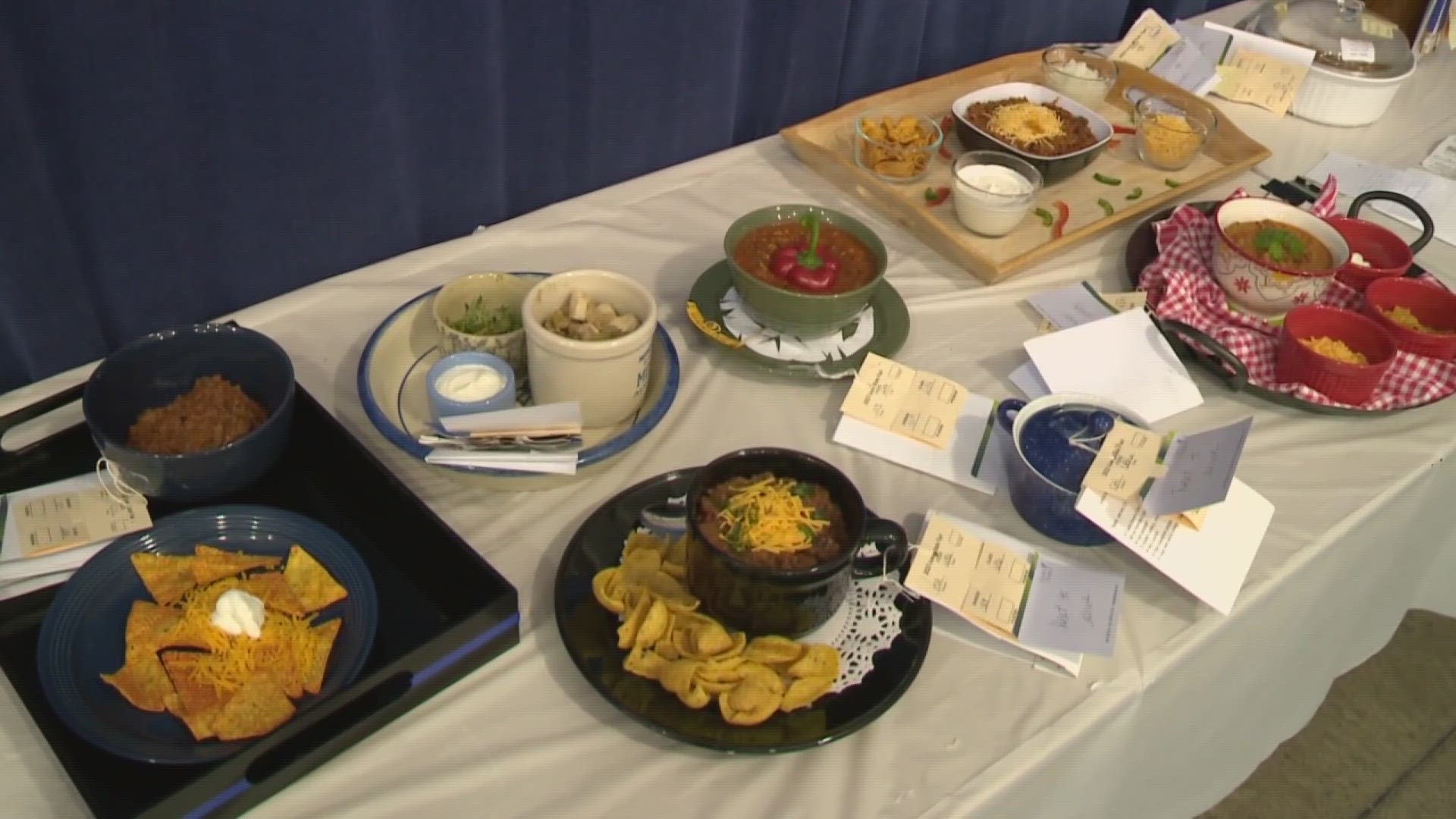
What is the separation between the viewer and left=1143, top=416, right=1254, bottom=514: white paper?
0.90 m

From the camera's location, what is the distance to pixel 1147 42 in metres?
1.77

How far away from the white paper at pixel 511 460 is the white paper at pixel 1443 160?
1.46 metres

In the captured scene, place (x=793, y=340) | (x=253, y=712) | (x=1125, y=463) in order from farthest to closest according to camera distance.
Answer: (x=793, y=340), (x=1125, y=463), (x=253, y=712)

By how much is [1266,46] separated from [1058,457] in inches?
45.4

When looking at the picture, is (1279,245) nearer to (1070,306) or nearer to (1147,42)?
(1070,306)

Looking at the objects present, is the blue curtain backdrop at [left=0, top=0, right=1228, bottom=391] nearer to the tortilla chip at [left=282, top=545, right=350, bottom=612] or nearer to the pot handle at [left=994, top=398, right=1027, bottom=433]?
the tortilla chip at [left=282, top=545, right=350, bottom=612]

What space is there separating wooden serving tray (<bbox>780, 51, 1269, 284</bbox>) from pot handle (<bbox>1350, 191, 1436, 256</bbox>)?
163 mm

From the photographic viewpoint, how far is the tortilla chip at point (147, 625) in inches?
30.2

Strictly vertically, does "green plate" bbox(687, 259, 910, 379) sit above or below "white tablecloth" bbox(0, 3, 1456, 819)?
above

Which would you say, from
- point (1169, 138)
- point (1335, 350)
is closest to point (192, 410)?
Result: point (1335, 350)

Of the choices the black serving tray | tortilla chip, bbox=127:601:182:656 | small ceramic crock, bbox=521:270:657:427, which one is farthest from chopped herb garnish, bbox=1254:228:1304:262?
tortilla chip, bbox=127:601:182:656

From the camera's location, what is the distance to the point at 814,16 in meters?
1.48

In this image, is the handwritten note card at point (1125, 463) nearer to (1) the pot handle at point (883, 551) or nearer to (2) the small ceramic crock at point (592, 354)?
(1) the pot handle at point (883, 551)

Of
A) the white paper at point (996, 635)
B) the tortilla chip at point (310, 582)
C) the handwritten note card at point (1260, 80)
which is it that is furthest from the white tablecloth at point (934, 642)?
the handwritten note card at point (1260, 80)
